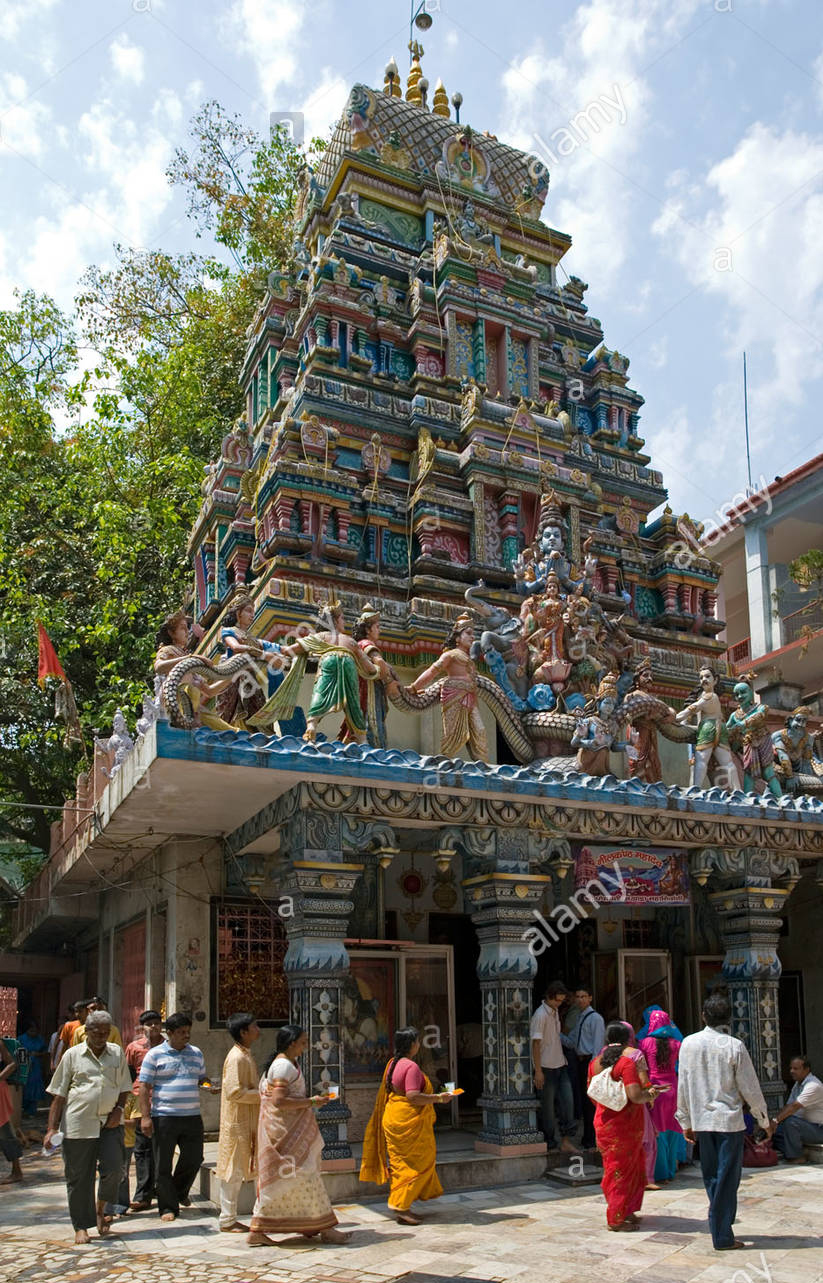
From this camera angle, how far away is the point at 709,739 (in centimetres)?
1206

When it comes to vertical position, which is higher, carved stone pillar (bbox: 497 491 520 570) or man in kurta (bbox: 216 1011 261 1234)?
carved stone pillar (bbox: 497 491 520 570)

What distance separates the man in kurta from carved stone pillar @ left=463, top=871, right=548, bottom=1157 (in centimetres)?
249

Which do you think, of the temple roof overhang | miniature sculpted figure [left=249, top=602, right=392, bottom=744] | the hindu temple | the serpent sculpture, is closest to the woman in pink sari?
the hindu temple

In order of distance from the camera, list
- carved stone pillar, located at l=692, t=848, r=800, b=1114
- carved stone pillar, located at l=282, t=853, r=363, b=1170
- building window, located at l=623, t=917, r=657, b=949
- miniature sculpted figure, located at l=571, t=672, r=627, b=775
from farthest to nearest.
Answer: building window, located at l=623, t=917, r=657, b=949
miniature sculpted figure, located at l=571, t=672, r=627, b=775
carved stone pillar, located at l=692, t=848, r=800, b=1114
carved stone pillar, located at l=282, t=853, r=363, b=1170

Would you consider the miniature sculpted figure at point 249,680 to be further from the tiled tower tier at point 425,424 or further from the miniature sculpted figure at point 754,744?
the miniature sculpted figure at point 754,744

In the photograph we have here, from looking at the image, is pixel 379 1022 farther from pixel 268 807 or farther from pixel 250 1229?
pixel 250 1229

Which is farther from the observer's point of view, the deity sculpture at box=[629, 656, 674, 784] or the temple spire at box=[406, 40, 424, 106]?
the temple spire at box=[406, 40, 424, 106]

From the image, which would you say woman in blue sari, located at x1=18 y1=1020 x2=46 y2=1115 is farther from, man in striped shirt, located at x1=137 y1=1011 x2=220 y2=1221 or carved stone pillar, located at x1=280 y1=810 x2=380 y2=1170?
carved stone pillar, located at x1=280 y1=810 x2=380 y2=1170

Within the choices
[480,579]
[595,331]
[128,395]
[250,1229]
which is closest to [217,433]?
[128,395]

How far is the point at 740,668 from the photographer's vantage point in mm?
25469

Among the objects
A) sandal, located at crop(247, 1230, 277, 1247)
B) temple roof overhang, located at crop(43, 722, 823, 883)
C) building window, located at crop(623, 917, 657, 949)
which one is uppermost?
temple roof overhang, located at crop(43, 722, 823, 883)

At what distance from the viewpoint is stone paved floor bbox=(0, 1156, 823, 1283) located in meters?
6.25

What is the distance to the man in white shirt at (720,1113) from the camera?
6559mm

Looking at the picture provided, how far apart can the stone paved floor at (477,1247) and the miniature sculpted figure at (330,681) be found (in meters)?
4.04
